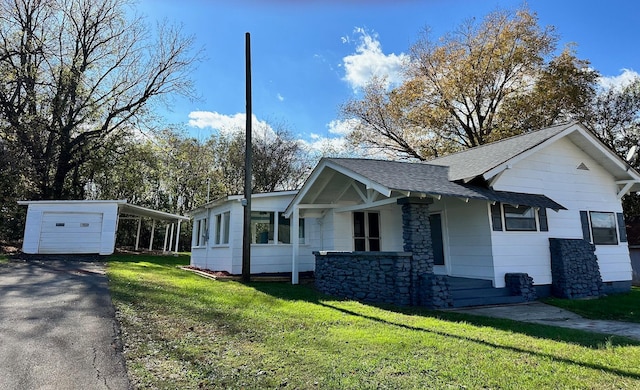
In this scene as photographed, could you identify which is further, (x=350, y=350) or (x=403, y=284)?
(x=403, y=284)

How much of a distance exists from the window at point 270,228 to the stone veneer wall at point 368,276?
3.51m

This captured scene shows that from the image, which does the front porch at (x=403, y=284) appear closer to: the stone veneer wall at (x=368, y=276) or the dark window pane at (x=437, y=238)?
the stone veneer wall at (x=368, y=276)

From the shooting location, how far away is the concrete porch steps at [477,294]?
799cm

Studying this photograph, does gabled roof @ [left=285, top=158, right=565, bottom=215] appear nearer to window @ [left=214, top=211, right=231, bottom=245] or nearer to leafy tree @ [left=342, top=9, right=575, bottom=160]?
window @ [left=214, top=211, right=231, bottom=245]

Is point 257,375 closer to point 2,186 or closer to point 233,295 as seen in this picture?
point 233,295

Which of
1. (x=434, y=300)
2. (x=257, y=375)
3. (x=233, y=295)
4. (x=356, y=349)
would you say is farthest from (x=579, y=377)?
(x=233, y=295)

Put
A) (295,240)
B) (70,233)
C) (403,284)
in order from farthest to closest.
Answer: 1. (70,233)
2. (295,240)
3. (403,284)

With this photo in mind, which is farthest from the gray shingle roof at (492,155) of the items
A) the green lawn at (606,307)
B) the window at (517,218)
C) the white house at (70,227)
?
the white house at (70,227)

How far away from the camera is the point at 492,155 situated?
409 inches

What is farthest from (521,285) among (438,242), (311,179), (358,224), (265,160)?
(265,160)

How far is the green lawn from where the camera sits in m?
7.14

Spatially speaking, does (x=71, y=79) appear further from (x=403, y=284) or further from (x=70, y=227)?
(x=403, y=284)

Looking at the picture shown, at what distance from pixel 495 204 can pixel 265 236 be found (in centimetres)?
745

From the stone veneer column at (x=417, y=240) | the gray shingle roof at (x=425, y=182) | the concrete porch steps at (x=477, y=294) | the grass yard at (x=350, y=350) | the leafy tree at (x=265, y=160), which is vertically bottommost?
the grass yard at (x=350, y=350)
